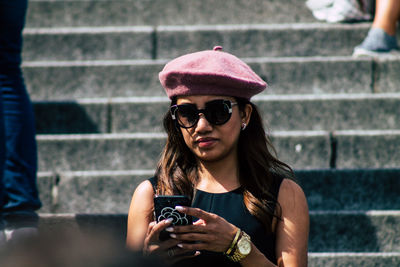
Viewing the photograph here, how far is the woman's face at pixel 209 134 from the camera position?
231 centimetres

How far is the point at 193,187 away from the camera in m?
2.44

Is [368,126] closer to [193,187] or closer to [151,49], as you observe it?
[151,49]

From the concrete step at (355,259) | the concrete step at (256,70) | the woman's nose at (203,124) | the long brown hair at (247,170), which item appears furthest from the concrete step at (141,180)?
the woman's nose at (203,124)

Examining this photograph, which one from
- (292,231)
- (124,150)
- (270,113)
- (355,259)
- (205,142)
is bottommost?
(355,259)

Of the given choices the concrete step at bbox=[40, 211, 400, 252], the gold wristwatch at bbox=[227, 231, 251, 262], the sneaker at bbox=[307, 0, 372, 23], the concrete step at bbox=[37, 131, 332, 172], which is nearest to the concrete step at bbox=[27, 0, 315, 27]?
the sneaker at bbox=[307, 0, 372, 23]

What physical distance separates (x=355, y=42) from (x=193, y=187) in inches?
118

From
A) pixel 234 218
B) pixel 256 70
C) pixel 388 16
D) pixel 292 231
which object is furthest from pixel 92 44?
pixel 292 231

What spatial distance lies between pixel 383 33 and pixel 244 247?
10.3ft

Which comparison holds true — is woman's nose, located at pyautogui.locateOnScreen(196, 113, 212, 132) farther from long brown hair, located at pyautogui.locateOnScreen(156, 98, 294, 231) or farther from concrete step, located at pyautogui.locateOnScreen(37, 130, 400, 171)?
concrete step, located at pyautogui.locateOnScreen(37, 130, 400, 171)

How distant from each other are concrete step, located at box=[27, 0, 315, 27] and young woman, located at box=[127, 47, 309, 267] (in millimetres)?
3187

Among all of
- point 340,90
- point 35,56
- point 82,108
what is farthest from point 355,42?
point 35,56

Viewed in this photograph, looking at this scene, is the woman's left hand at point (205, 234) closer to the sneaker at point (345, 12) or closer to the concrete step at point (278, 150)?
the concrete step at point (278, 150)

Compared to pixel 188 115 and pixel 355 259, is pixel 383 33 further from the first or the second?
pixel 188 115

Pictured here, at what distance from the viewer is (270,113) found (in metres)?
4.35
